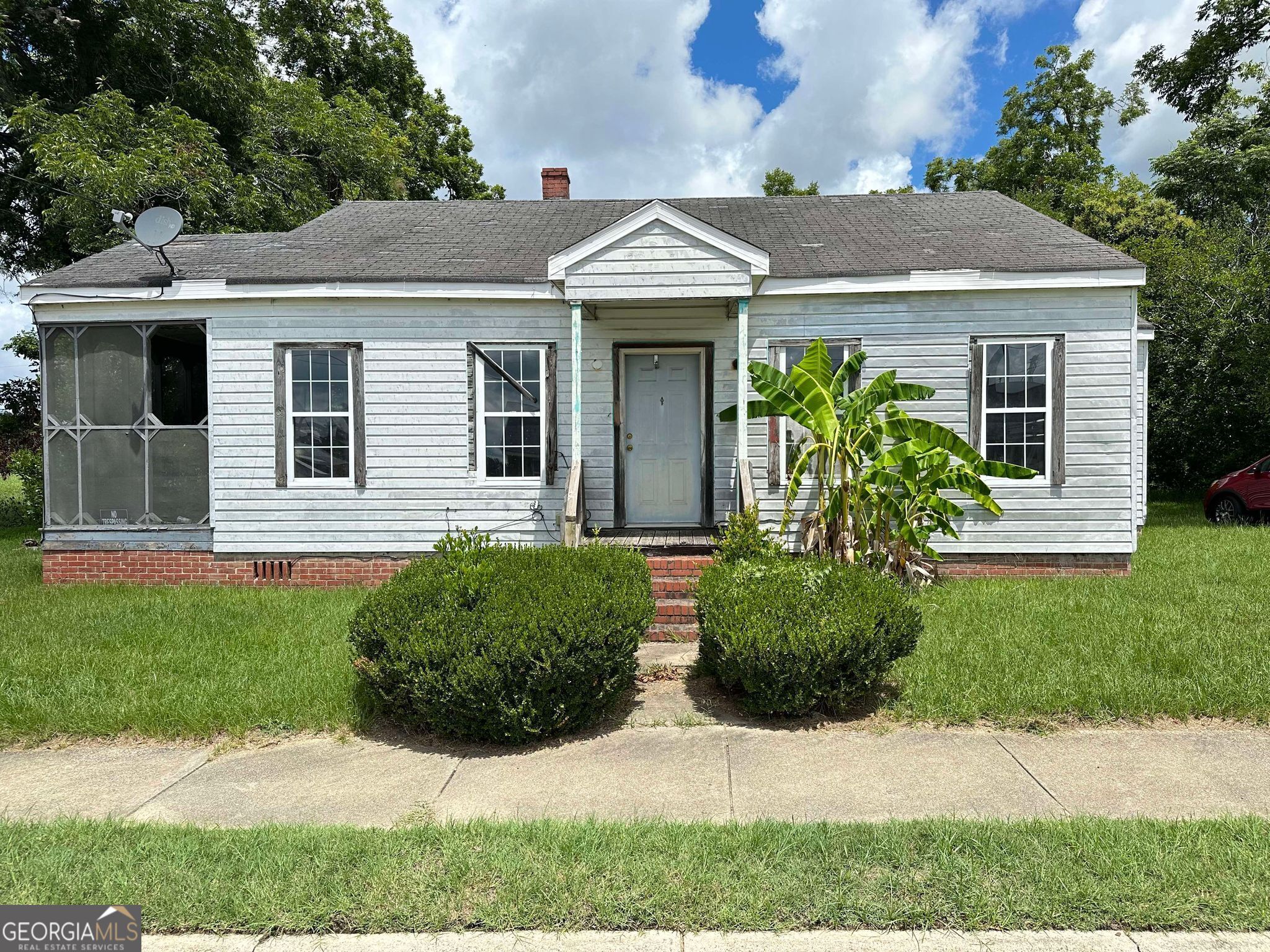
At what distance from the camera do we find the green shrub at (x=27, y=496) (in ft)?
53.1

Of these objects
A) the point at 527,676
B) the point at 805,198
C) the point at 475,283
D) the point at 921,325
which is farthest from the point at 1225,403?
the point at 527,676

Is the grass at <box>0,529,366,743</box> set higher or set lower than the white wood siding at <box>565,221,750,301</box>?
lower

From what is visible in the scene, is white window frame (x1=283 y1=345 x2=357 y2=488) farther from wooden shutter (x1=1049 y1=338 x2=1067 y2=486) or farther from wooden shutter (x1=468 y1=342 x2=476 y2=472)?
wooden shutter (x1=1049 y1=338 x2=1067 y2=486)

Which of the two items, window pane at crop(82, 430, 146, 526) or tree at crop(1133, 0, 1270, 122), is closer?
window pane at crop(82, 430, 146, 526)

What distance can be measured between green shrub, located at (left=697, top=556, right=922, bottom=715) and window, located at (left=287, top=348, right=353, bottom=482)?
625 cm

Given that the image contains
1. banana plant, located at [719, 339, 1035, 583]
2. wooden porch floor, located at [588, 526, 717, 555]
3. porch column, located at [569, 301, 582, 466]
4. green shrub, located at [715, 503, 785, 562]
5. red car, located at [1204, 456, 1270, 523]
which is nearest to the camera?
green shrub, located at [715, 503, 785, 562]

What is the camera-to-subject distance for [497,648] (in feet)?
15.4

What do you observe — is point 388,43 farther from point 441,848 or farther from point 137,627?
point 441,848

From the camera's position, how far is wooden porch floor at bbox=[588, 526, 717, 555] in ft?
27.9

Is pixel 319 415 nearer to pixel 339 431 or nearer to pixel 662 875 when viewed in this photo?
pixel 339 431

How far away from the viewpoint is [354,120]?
20.3 metres

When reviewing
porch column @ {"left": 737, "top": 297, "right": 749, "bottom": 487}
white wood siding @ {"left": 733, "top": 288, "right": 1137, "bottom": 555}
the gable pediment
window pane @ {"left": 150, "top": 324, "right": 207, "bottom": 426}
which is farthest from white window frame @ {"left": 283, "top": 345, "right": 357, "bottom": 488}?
white wood siding @ {"left": 733, "top": 288, "right": 1137, "bottom": 555}

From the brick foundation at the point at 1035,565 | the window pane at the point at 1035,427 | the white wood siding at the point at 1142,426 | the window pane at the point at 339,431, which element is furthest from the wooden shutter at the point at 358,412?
the white wood siding at the point at 1142,426

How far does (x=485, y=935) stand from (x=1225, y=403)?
74.9ft
